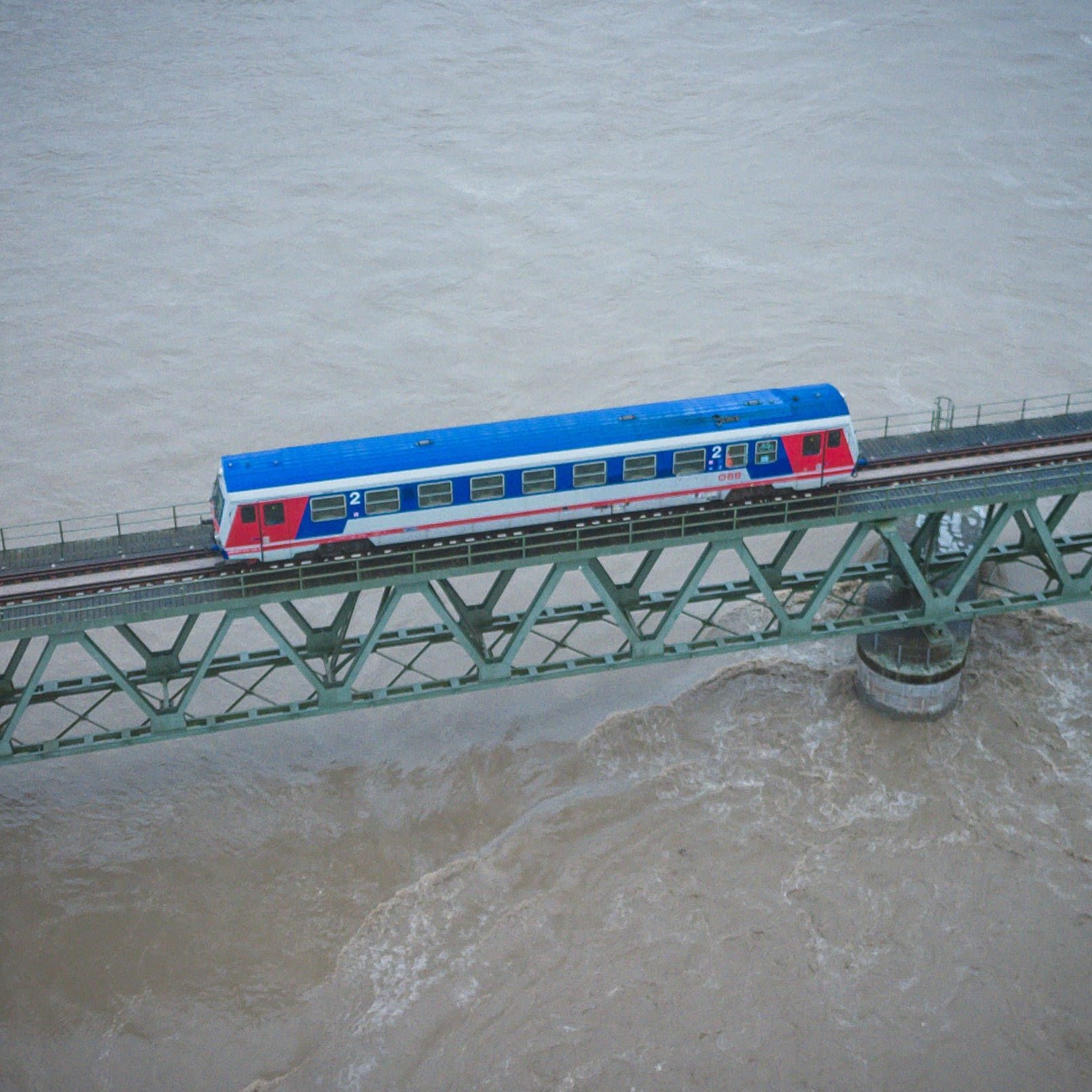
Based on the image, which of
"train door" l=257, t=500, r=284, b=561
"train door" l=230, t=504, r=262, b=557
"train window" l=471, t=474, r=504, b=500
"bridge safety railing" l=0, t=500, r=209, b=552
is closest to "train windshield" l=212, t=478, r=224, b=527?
"train door" l=230, t=504, r=262, b=557

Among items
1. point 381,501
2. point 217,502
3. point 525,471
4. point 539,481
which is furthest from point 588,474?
point 217,502

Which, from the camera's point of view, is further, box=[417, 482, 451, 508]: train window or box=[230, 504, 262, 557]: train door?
box=[417, 482, 451, 508]: train window

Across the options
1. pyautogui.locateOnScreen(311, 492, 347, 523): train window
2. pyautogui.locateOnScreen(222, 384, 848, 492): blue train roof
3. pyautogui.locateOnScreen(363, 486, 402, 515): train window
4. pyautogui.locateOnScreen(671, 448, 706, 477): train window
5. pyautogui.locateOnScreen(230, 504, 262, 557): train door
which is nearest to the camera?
pyautogui.locateOnScreen(230, 504, 262, 557): train door

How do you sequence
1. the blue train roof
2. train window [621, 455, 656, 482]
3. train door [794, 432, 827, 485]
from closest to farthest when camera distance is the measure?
the blue train roof, train window [621, 455, 656, 482], train door [794, 432, 827, 485]

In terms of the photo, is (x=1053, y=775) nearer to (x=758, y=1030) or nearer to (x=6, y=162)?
(x=758, y=1030)

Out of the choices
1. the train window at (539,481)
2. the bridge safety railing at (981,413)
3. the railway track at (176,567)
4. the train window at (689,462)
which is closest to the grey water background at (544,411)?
the bridge safety railing at (981,413)

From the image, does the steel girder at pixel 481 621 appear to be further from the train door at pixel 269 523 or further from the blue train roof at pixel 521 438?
the blue train roof at pixel 521 438

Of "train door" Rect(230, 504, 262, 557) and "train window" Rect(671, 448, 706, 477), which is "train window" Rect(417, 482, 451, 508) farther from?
"train window" Rect(671, 448, 706, 477)
